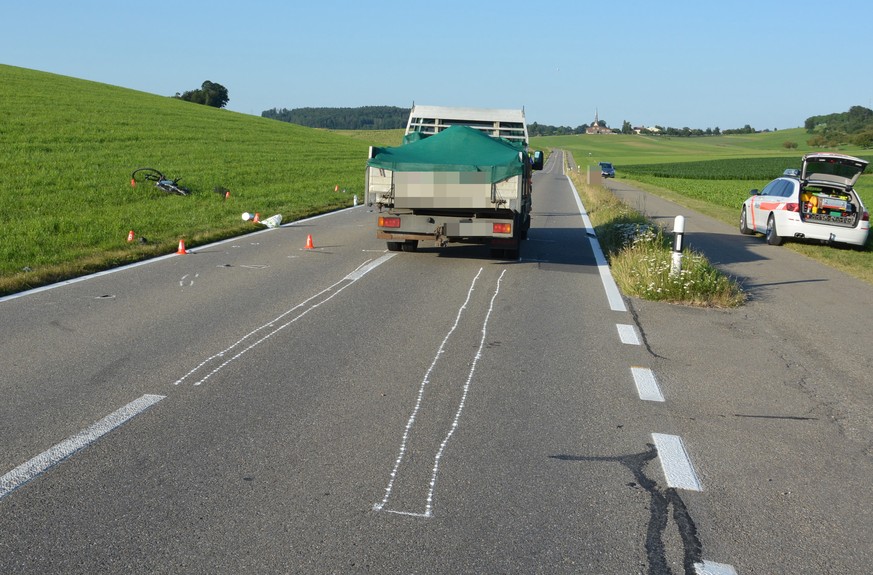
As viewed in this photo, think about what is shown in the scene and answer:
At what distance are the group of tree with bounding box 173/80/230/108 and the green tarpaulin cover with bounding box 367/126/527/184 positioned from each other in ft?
365

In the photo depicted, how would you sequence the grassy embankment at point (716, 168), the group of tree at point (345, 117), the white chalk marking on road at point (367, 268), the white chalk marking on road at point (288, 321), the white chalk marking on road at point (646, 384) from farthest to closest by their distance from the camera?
the group of tree at point (345, 117), the grassy embankment at point (716, 168), the white chalk marking on road at point (367, 268), the white chalk marking on road at point (288, 321), the white chalk marking on road at point (646, 384)

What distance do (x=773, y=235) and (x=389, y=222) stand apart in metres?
9.49

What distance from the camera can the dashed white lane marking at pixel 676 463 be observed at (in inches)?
192

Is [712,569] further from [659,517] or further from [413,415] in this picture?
[413,415]

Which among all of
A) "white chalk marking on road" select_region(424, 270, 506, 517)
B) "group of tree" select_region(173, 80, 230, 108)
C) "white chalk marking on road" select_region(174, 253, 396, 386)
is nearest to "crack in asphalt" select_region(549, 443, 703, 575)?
"white chalk marking on road" select_region(424, 270, 506, 517)

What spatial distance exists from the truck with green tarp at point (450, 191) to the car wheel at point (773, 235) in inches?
294

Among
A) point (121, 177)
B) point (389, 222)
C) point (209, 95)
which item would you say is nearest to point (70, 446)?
point (389, 222)

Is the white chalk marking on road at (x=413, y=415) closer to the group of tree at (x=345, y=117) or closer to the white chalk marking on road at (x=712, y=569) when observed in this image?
the white chalk marking on road at (x=712, y=569)

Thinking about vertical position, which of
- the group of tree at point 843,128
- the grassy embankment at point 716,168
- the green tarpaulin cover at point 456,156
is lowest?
the grassy embankment at point 716,168

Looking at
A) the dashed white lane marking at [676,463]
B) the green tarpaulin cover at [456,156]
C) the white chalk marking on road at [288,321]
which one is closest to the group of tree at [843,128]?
the green tarpaulin cover at [456,156]

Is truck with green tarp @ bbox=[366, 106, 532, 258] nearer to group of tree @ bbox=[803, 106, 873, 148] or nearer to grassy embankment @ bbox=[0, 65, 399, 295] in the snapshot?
grassy embankment @ bbox=[0, 65, 399, 295]

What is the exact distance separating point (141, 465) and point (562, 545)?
232 cm

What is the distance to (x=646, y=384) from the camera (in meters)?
6.97

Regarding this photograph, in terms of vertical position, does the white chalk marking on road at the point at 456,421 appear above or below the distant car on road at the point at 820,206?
below
